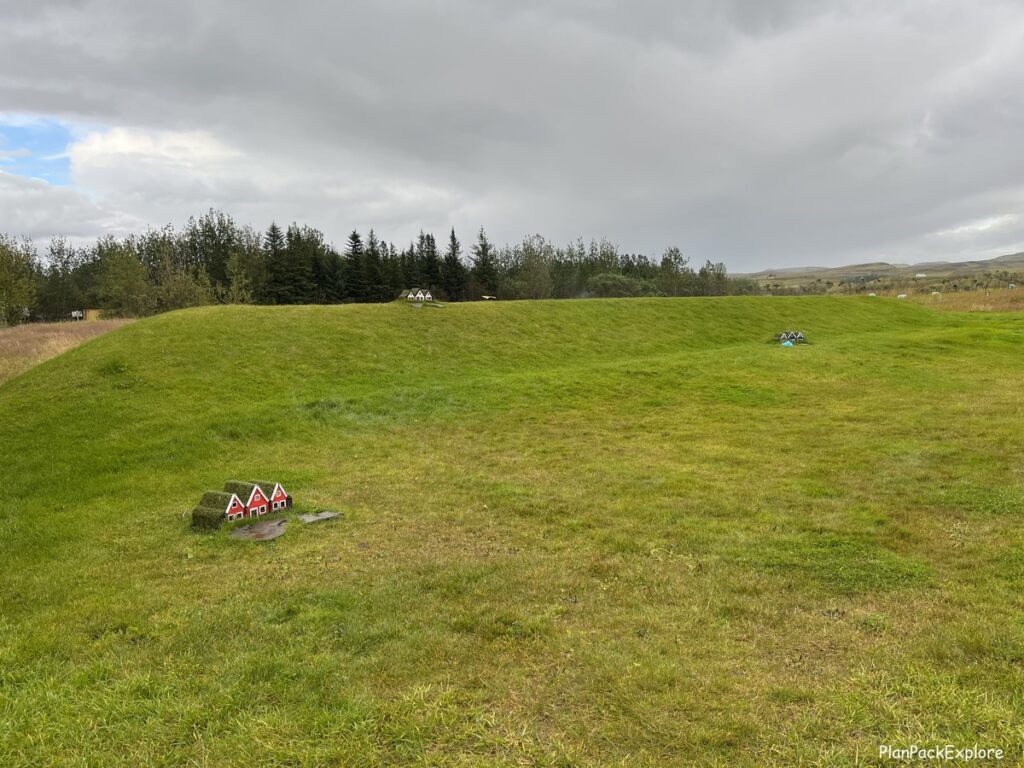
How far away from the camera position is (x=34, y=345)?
Answer: 89.2 feet

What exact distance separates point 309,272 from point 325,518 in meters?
48.6

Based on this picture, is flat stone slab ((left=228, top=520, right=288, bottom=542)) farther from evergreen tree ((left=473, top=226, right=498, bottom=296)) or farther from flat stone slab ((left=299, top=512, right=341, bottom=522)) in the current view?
evergreen tree ((left=473, top=226, right=498, bottom=296))

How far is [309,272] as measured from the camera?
5259 centimetres

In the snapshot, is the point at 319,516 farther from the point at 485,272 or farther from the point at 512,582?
the point at 485,272

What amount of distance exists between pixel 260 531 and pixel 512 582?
4.12 meters

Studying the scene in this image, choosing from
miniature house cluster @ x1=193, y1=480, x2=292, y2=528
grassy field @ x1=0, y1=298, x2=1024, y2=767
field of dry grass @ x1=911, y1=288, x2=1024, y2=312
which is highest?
field of dry grass @ x1=911, y1=288, x2=1024, y2=312

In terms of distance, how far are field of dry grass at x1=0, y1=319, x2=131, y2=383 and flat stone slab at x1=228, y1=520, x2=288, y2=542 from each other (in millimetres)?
18541

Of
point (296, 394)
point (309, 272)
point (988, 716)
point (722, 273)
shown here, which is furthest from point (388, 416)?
point (722, 273)

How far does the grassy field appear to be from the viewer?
3832 millimetres

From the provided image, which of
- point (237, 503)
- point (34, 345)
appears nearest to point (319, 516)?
point (237, 503)

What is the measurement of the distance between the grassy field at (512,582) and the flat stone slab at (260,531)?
267 millimetres

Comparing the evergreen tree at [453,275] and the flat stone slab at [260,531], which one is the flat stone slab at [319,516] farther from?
the evergreen tree at [453,275]

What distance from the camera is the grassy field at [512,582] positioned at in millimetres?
3832

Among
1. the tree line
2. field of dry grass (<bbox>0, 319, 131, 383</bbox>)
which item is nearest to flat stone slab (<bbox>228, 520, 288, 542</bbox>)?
field of dry grass (<bbox>0, 319, 131, 383</bbox>)
